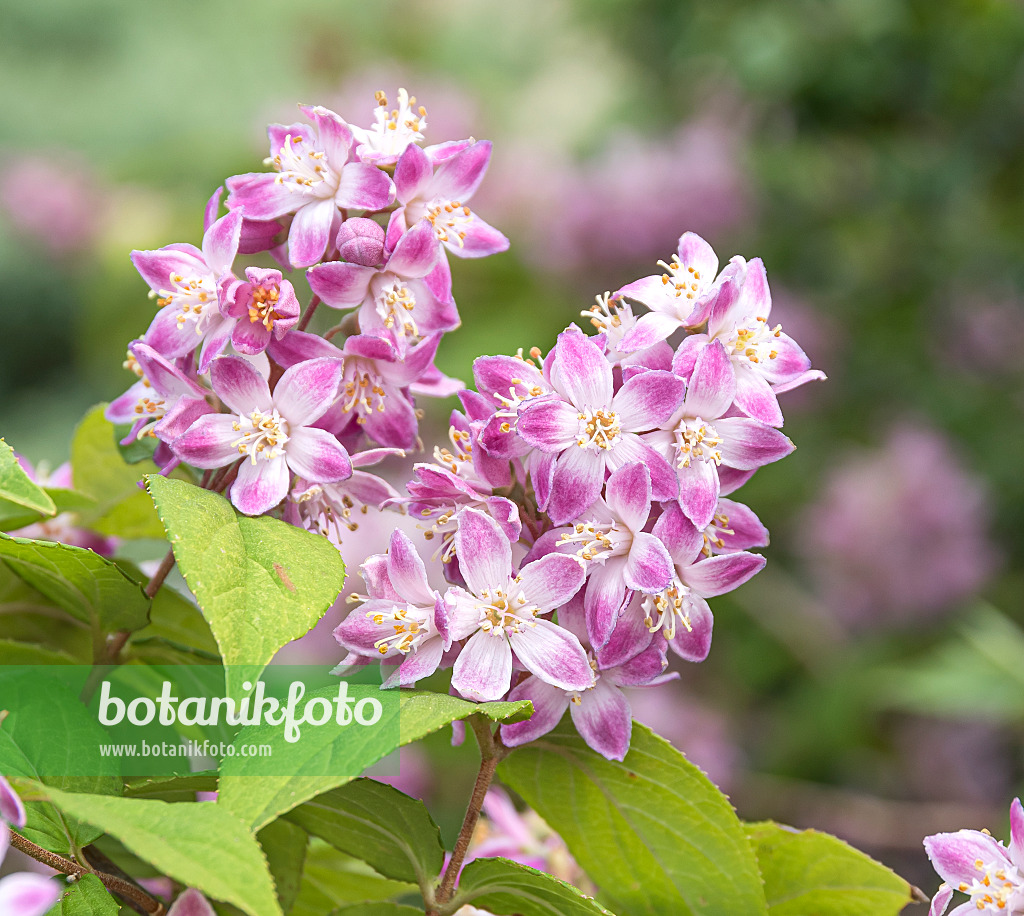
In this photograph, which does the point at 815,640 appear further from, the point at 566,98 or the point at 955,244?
the point at 566,98

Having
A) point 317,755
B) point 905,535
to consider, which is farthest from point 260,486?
point 905,535

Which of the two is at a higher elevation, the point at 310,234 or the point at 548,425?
the point at 310,234

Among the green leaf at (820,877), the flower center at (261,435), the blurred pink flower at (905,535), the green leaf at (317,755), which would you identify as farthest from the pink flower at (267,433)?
the blurred pink flower at (905,535)

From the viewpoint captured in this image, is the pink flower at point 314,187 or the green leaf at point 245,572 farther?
the pink flower at point 314,187

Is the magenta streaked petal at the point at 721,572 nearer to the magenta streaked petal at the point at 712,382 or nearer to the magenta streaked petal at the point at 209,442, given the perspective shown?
the magenta streaked petal at the point at 712,382

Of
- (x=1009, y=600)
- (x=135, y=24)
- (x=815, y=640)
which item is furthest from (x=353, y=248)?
(x=135, y=24)

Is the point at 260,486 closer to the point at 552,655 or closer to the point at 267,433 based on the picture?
the point at 267,433
